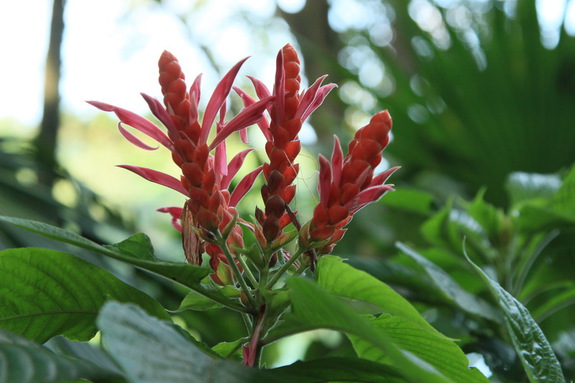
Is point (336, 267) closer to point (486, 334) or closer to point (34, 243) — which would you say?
point (486, 334)

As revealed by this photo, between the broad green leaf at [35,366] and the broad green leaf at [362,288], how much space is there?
0.17 meters

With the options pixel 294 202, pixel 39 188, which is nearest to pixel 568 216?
pixel 294 202

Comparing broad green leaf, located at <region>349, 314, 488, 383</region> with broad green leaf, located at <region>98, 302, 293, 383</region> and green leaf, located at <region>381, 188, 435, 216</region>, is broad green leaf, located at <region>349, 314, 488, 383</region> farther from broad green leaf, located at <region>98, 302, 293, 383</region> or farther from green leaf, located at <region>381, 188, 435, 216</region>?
green leaf, located at <region>381, 188, 435, 216</region>

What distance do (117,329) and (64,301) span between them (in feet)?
0.58

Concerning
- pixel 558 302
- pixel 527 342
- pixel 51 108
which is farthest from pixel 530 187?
pixel 51 108

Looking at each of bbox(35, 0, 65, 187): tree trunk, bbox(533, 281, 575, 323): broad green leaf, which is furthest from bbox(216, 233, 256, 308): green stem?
bbox(35, 0, 65, 187): tree trunk

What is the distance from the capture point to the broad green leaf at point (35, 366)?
0.33m

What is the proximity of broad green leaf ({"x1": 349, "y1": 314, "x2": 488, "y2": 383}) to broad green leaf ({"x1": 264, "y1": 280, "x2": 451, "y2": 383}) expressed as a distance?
82 millimetres

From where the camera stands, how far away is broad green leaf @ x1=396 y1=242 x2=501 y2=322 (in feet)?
2.38

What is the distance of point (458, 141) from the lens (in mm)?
1604

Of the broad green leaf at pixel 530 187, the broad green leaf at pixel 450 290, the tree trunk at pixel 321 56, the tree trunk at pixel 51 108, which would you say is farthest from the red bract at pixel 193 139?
the tree trunk at pixel 51 108

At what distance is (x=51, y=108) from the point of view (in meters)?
1.70

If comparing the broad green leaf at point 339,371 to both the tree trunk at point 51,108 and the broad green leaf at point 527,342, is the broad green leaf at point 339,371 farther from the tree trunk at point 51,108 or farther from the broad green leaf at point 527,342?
the tree trunk at point 51,108

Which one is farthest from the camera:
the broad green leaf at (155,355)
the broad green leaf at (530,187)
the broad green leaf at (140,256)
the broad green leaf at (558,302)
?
the broad green leaf at (530,187)
